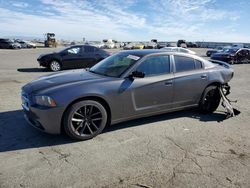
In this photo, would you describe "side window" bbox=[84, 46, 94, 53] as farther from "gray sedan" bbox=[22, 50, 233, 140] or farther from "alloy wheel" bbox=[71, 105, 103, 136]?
"alloy wheel" bbox=[71, 105, 103, 136]

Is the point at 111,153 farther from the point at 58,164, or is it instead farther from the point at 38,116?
the point at 38,116

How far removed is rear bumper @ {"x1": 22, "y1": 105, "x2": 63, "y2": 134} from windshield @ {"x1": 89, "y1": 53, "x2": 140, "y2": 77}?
1.39 m

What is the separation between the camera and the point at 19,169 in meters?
3.58

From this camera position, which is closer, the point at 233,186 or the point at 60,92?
the point at 233,186

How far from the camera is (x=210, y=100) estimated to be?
6305 millimetres

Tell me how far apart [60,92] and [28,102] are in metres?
0.64

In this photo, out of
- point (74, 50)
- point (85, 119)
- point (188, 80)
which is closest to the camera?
point (85, 119)

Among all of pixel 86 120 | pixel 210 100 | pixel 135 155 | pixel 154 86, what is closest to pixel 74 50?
pixel 210 100

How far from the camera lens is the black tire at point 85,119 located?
4.39m

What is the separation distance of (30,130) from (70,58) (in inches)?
375

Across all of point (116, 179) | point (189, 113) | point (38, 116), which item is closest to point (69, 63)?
point (189, 113)

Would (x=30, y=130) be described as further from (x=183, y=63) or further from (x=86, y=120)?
(x=183, y=63)

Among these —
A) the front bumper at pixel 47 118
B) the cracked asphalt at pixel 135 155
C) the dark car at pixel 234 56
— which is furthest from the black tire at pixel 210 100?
the dark car at pixel 234 56

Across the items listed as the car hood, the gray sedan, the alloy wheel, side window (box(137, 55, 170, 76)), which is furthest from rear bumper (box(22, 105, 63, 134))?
side window (box(137, 55, 170, 76))
